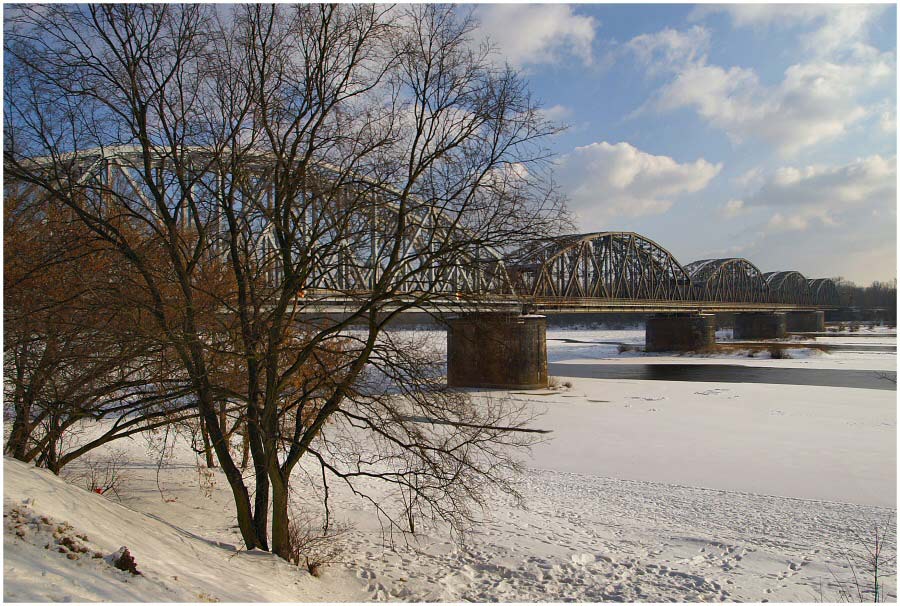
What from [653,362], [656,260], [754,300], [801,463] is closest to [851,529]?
[801,463]

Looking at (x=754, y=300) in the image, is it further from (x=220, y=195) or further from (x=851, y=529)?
(x=220, y=195)

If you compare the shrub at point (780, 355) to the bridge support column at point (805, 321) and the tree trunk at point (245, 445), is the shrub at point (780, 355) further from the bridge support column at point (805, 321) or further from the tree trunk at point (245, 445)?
the bridge support column at point (805, 321)

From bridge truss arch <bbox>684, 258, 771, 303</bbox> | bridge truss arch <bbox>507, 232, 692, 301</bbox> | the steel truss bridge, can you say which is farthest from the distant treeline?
bridge truss arch <bbox>507, 232, 692, 301</bbox>

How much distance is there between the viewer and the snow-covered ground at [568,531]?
627 centimetres

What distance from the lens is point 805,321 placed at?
118 meters

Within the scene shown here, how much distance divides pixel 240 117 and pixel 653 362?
178 feet

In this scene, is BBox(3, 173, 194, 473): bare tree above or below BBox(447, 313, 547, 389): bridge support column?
above

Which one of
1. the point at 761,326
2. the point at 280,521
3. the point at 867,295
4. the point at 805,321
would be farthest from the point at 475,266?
the point at 867,295

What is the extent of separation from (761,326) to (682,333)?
37.9 m

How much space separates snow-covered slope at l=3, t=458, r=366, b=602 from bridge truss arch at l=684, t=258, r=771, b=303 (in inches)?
3820

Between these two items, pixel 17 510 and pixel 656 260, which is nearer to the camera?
pixel 17 510

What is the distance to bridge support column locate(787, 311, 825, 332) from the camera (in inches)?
4550

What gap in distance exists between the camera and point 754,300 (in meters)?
119

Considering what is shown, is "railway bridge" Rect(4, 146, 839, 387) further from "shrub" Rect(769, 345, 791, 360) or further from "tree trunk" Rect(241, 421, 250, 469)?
"shrub" Rect(769, 345, 791, 360)
